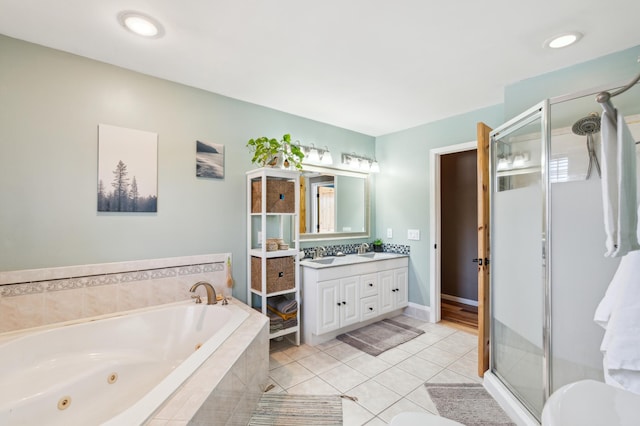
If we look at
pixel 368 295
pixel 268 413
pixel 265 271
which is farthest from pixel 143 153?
pixel 368 295

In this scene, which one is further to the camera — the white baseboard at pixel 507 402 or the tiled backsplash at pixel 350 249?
the tiled backsplash at pixel 350 249

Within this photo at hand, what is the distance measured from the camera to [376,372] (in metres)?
2.39

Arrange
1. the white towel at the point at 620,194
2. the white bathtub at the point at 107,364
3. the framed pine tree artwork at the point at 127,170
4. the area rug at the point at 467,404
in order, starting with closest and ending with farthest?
the white towel at the point at 620,194 → the white bathtub at the point at 107,364 → the area rug at the point at 467,404 → the framed pine tree artwork at the point at 127,170

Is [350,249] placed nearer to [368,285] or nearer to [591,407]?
[368,285]

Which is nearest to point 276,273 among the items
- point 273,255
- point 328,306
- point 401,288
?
point 273,255

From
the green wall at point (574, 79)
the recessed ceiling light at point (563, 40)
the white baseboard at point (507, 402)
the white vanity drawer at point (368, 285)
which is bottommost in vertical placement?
the white baseboard at point (507, 402)

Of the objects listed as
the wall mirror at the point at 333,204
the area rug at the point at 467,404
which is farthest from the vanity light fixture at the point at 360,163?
the area rug at the point at 467,404

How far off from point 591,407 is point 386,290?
9.07 feet

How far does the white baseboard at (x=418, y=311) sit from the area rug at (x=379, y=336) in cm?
31

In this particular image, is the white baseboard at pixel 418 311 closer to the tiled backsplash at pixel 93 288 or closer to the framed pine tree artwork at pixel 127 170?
the tiled backsplash at pixel 93 288

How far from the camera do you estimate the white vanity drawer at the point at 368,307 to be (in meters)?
3.20

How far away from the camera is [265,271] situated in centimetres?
260

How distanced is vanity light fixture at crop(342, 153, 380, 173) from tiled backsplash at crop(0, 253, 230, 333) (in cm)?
201

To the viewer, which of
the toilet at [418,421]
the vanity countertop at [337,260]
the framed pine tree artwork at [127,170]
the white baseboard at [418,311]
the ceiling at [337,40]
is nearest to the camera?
the toilet at [418,421]
